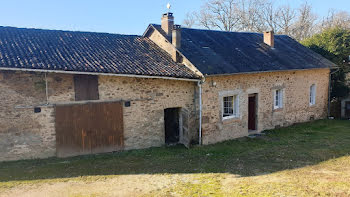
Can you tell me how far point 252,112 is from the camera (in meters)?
14.2

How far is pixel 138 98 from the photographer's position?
11.1 metres

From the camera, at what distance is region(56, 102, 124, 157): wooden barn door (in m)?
10.1

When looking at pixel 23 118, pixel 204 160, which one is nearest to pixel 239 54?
pixel 204 160

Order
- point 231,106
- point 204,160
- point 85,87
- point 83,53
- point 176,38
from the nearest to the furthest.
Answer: point 204,160 → point 85,87 → point 83,53 → point 176,38 → point 231,106

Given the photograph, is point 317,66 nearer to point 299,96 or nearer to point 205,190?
point 299,96

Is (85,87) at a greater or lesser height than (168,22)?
lesser

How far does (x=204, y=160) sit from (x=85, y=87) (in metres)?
5.10

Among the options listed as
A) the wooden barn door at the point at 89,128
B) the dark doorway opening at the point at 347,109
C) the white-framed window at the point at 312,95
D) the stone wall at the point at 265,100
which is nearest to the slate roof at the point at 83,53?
the wooden barn door at the point at 89,128

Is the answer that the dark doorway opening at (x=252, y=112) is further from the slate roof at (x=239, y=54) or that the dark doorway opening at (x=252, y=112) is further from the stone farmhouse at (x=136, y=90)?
the slate roof at (x=239, y=54)

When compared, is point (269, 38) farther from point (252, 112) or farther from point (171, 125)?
point (171, 125)

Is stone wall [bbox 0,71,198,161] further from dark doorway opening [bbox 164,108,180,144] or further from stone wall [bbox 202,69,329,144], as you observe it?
stone wall [bbox 202,69,329,144]

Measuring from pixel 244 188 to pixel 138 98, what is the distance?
557 centimetres

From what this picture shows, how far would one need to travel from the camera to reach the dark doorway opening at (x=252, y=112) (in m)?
14.1

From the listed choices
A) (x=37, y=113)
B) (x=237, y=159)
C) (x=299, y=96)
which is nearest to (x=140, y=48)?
(x=37, y=113)
